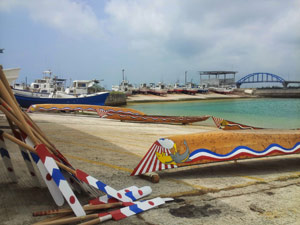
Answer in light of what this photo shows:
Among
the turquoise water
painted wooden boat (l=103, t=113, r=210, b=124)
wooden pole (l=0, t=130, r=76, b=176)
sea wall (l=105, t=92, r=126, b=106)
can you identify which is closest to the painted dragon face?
wooden pole (l=0, t=130, r=76, b=176)

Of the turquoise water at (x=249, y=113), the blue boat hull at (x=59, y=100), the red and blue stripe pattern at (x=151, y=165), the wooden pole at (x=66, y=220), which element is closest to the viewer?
the wooden pole at (x=66, y=220)

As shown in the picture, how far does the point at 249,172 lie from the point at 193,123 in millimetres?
14827

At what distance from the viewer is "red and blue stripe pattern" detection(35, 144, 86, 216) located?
3277mm

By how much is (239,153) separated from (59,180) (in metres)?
3.75

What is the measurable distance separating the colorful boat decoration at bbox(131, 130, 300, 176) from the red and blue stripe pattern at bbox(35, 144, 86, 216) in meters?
1.87

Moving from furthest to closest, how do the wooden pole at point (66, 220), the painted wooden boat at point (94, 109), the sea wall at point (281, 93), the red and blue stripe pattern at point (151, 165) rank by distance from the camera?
the sea wall at point (281, 93), the painted wooden boat at point (94, 109), the red and blue stripe pattern at point (151, 165), the wooden pole at point (66, 220)

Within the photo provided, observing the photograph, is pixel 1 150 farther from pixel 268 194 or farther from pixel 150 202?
pixel 268 194

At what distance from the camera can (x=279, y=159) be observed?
719 cm

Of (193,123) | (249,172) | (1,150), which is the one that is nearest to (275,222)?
(249,172)

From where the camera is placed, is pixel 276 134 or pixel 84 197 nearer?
pixel 84 197

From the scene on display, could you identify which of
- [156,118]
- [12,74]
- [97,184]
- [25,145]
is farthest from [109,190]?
[156,118]

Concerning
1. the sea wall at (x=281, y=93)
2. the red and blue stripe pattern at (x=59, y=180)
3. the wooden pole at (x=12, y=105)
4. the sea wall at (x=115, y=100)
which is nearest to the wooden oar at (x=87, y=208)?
the red and blue stripe pattern at (x=59, y=180)

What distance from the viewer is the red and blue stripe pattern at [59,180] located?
328 centimetres

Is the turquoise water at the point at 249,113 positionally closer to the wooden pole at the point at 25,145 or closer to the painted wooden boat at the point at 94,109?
the painted wooden boat at the point at 94,109
